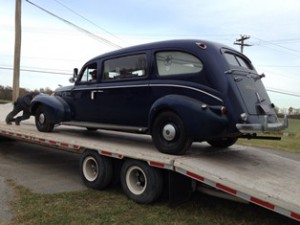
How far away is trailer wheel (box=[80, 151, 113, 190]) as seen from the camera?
654 cm

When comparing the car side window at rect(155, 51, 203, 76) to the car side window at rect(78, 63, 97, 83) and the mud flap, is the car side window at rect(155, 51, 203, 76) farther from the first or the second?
the car side window at rect(78, 63, 97, 83)

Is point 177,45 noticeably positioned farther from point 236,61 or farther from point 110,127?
point 110,127

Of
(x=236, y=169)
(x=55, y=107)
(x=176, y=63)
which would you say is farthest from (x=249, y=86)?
(x=55, y=107)

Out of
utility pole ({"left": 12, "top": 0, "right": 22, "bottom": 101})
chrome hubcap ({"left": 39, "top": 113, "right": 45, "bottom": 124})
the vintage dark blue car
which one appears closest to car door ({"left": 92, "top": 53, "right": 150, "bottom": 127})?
the vintage dark blue car

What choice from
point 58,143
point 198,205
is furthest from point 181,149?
point 58,143

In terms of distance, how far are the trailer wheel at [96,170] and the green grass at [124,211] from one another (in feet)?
0.92

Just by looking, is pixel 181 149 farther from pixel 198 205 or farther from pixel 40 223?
pixel 40 223

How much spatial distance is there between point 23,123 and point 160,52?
6112 mm

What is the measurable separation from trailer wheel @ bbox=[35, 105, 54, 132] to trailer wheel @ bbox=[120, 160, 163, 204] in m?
3.31

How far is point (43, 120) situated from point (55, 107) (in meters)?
0.59

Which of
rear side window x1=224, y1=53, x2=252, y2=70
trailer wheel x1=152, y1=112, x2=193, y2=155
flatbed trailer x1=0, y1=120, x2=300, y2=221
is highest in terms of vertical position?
rear side window x1=224, y1=53, x2=252, y2=70

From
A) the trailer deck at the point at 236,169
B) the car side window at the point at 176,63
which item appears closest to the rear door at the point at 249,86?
the car side window at the point at 176,63

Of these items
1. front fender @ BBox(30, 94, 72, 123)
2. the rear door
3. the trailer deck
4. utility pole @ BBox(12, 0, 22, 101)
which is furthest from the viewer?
utility pole @ BBox(12, 0, 22, 101)

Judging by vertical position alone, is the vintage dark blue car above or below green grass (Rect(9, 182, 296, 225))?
above
